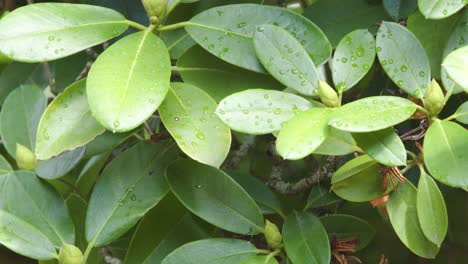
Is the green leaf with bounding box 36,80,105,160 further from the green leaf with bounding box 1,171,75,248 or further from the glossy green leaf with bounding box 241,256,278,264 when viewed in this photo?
the glossy green leaf with bounding box 241,256,278,264

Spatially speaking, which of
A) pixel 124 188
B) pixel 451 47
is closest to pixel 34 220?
pixel 124 188

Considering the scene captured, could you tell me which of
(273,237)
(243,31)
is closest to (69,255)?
(273,237)

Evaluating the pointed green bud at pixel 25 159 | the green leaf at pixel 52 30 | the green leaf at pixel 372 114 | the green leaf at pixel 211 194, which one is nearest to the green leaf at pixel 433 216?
the green leaf at pixel 372 114

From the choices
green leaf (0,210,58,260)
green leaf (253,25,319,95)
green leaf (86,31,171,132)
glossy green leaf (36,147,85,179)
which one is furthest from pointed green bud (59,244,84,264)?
green leaf (253,25,319,95)

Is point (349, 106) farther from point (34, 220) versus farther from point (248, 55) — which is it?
point (34, 220)

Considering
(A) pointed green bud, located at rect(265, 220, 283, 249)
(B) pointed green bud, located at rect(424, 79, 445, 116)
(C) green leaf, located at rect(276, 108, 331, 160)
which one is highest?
(C) green leaf, located at rect(276, 108, 331, 160)

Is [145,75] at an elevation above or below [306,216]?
above
